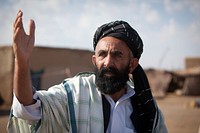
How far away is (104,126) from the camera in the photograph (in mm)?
2441

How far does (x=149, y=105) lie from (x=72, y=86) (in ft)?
2.46

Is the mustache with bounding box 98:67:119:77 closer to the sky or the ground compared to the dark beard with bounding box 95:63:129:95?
closer to the sky

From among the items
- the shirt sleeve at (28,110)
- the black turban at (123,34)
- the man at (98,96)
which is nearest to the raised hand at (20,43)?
the man at (98,96)

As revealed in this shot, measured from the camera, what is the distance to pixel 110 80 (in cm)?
258

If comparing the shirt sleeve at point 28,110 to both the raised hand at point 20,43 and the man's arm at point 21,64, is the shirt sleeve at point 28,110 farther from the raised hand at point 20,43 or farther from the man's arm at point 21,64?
the raised hand at point 20,43

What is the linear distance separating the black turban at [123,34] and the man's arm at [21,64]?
0.86m

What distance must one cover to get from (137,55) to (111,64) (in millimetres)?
385

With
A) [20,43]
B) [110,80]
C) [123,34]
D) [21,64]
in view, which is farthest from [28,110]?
[123,34]

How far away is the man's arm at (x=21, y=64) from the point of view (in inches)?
77.1

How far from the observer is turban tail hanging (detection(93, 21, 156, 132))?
8.71 ft

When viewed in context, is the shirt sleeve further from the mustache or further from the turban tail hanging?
the turban tail hanging

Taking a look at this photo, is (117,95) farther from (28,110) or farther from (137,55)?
(28,110)

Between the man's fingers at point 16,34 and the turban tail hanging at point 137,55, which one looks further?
the turban tail hanging at point 137,55

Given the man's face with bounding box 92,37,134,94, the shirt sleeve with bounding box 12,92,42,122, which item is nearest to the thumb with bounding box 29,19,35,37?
the shirt sleeve with bounding box 12,92,42,122
